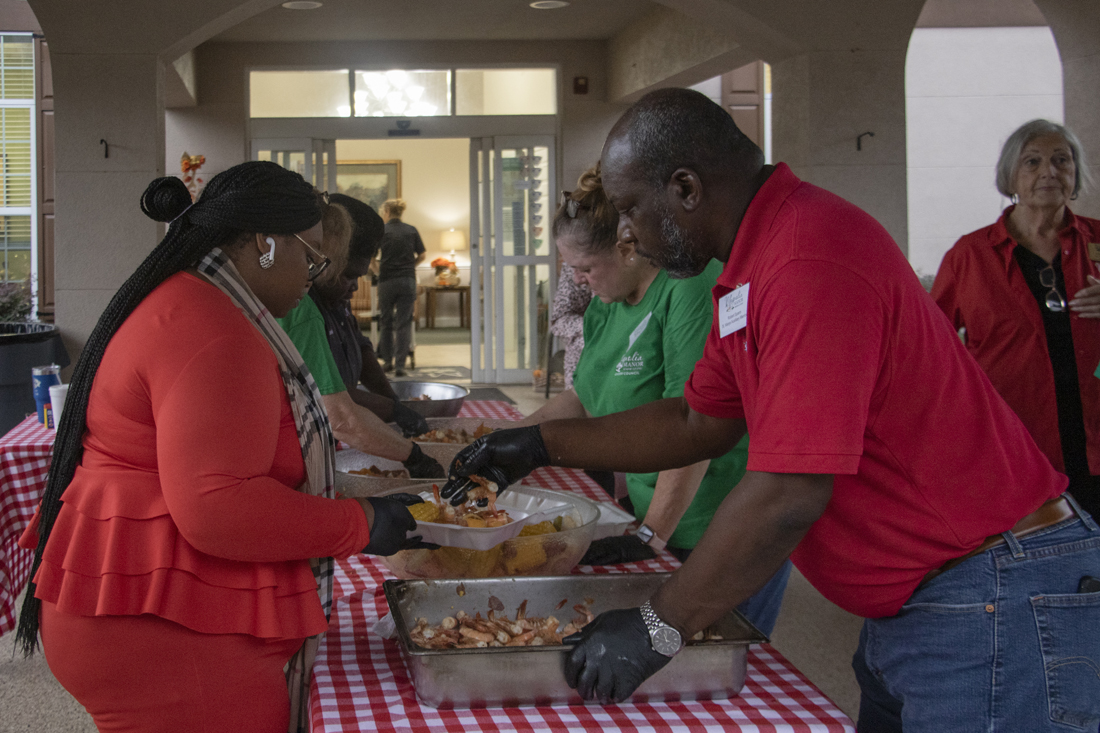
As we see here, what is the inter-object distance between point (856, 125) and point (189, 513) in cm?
446

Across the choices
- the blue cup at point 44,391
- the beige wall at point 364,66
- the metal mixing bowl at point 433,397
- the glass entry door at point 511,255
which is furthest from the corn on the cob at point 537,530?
the glass entry door at point 511,255

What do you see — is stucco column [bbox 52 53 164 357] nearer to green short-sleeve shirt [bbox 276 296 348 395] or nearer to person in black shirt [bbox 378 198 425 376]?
green short-sleeve shirt [bbox 276 296 348 395]

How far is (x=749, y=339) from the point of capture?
1.16m

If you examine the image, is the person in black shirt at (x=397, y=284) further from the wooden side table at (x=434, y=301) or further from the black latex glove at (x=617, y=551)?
the black latex glove at (x=617, y=551)

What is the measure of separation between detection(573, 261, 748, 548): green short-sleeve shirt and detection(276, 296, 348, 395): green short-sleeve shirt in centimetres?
60

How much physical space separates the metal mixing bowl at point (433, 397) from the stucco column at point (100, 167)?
229 centimetres

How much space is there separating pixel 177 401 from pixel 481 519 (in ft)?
1.74

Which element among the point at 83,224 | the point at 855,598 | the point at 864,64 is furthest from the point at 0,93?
the point at 855,598

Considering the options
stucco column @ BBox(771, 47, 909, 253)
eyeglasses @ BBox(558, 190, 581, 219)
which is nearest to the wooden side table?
stucco column @ BBox(771, 47, 909, 253)

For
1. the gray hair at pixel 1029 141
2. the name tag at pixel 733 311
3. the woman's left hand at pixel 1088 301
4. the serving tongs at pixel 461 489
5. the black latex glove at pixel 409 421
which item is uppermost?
the gray hair at pixel 1029 141

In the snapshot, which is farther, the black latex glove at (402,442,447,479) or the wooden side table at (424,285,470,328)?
the wooden side table at (424,285,470,328)

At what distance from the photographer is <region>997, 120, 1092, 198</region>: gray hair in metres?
2.65

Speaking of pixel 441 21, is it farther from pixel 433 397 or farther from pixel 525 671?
pixel 525 671

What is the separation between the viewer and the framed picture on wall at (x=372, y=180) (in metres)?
14.5
